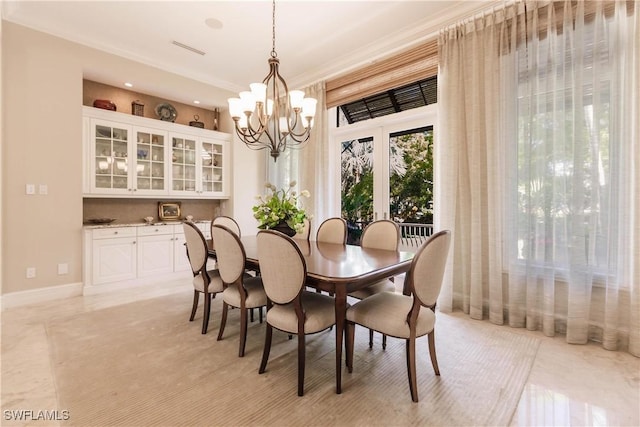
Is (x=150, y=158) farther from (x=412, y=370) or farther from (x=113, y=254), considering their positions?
(x=412, y=370)

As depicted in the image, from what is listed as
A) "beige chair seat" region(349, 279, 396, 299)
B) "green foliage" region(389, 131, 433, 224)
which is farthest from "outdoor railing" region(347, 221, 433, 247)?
"beige chair seat" region(349, 279, 396, 299)

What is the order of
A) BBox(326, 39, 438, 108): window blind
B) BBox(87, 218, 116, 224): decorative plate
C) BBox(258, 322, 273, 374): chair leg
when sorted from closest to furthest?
1. BBox(258, 322, 273, 374): chair leg
2. BBox(326, 39, 438, 108): window blind
3. BBox(87, 218, 116, 224): decorative plate

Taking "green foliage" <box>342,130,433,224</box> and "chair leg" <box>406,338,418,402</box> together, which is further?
"green foliage" <box>342,130,433,224</box>

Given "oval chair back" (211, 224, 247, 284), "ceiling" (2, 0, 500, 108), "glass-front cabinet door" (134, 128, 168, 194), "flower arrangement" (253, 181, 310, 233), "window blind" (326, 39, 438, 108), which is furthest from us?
"glass-front cabinet door" (134, 128, 168, 194)

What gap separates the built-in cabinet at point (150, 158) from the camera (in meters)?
3.78

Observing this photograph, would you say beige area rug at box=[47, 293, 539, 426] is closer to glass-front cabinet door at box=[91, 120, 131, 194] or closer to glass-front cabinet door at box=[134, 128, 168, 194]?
glass-front cabinet door at box=[91, 120, 131, 194]

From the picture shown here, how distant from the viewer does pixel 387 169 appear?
154 inches

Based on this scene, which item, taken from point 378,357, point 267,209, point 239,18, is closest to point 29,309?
point 267,209

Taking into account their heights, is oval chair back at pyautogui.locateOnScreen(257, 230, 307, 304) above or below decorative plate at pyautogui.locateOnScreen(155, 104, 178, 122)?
below

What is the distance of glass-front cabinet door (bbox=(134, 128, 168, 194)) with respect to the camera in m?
4.16

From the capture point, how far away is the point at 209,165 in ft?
16.2

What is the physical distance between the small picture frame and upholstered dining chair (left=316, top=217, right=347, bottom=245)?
113 inches

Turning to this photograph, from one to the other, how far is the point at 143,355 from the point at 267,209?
1446mm

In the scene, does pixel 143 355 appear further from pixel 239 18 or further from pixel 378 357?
pixel 239 18
